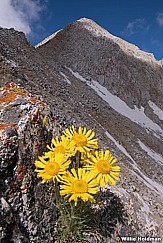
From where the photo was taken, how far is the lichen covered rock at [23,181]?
332 centimetres

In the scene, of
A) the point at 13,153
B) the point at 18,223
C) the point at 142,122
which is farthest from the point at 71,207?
the point at 142,122

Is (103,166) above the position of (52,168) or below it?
below

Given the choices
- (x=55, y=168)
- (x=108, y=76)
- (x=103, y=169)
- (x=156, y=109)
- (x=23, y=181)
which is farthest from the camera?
(x=156, y=109)

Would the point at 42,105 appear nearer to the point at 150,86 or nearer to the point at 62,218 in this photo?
the point at 62,218

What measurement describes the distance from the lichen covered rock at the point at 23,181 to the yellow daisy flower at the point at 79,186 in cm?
82

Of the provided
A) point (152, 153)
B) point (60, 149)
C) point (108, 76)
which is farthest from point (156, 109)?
point (60, 149)

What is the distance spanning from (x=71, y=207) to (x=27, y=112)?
1694mm

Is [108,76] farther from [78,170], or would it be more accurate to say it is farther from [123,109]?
[78,170]

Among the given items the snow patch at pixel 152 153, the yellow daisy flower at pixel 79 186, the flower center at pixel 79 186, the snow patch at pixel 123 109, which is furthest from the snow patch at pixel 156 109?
the flower center at pixel 79 186

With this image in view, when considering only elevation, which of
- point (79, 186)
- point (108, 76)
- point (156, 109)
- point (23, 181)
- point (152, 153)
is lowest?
point (79, 186)

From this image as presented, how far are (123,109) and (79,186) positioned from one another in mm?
36394

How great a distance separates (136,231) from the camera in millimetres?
4531

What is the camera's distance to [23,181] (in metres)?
3.60

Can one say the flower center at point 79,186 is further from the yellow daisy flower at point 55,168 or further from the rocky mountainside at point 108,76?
the rocky mountainside at point 108,76
